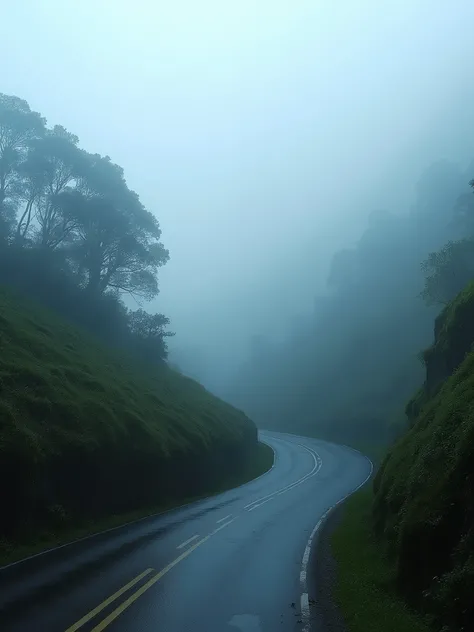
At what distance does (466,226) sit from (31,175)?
231 feet

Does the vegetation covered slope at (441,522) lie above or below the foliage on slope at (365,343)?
below

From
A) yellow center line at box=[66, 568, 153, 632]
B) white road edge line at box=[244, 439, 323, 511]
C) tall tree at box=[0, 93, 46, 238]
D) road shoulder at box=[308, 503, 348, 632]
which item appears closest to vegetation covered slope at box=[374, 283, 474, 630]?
road shoulder at box=[308, 503, 348, 632]

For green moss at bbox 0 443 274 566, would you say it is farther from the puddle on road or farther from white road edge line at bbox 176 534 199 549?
the puddle on road

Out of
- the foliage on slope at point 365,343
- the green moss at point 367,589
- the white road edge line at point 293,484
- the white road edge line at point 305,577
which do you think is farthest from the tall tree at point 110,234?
the green moss at point 367,589

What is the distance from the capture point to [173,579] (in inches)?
483

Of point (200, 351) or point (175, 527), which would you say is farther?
point (200, 351)

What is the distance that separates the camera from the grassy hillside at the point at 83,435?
55.0 ft

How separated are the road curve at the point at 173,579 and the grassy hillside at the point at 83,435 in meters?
1.74

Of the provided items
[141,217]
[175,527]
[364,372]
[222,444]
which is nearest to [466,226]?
[364,372]

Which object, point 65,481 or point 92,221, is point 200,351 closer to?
point 92,221

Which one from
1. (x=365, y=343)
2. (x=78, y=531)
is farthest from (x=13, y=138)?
(x=365, y=343)

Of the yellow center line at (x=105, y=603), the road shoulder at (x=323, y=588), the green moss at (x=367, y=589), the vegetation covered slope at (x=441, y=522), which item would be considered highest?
the vegetation covered slope at (x=441, y=522)

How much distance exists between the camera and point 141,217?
49.0 m

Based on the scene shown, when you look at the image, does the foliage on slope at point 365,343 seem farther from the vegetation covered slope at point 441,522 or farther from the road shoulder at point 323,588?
the vegetation covered slope at point 441,522
